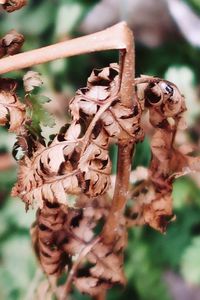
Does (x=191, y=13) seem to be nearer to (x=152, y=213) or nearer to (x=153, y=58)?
(x=153, y=58)

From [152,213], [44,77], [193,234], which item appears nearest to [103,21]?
[44,77]

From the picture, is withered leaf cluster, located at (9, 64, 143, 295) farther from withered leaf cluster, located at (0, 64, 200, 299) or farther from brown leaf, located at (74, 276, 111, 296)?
brown leaf, located at (74, 276, 111, 296)

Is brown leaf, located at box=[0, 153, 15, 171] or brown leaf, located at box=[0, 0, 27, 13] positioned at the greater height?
brown leaf, located at box=[0, 0, 27, 13]

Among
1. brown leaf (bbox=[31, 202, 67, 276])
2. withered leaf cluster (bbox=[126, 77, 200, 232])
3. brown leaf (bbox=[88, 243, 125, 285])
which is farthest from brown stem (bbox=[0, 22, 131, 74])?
brown leaf (bbox=[88, 243, 125, 285])

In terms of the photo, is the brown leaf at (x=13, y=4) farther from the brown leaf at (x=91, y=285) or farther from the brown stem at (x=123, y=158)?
the brown leaf at (x=91, y=285)

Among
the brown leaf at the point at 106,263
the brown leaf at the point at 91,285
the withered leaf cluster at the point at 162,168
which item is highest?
the withered leaf cluster at the point at 162,168

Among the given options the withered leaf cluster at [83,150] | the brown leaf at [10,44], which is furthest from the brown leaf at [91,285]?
the brown leaf at [10,44]

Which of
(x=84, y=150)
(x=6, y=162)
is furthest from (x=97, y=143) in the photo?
(x=6, y=162)
